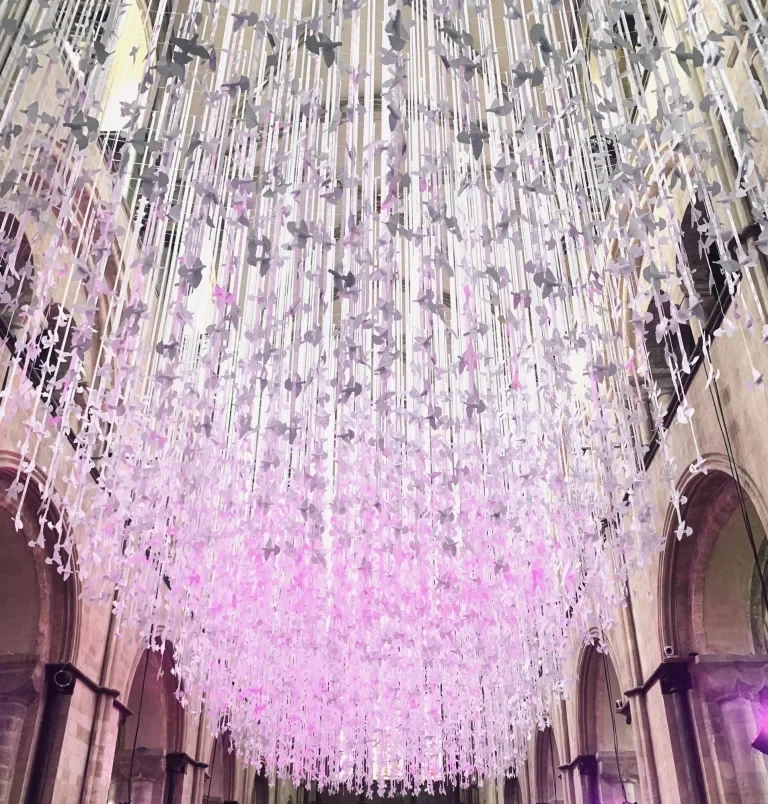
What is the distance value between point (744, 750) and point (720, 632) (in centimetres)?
121

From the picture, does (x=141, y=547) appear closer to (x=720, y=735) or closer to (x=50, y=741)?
(x=50, y=741)

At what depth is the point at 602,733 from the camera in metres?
12.8

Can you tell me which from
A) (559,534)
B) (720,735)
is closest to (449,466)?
(559,534)

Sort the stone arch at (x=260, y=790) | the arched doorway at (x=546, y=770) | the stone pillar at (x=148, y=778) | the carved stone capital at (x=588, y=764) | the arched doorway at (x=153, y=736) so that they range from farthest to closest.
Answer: the stone arch at (x=260, y=790) < the arched doorway at (x=546, y=770) < the stone pillar at (x=148, y=778) < the arched doorway at (x=153, y=736) < the carved stone capital at (x=588, y=764)

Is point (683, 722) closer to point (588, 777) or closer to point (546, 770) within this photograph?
point (588, 777)

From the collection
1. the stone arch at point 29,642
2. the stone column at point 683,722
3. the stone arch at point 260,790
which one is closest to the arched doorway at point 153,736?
the stone arch at point 29,642

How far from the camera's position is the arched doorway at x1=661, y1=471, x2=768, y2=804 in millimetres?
7977

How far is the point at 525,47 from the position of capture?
12.8 ft

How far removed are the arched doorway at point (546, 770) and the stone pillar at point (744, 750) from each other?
869cm

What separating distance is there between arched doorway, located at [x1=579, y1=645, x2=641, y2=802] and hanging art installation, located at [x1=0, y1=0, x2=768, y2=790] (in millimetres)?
2037

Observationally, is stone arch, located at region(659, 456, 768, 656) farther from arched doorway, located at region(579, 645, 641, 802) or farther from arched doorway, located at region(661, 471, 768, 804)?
arched doorway, located at region(579, 645, 641, 802)

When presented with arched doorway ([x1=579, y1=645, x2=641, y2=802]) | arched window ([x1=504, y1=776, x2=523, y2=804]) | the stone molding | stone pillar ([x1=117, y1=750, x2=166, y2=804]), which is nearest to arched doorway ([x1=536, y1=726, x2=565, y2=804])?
arched window ([x1=504, y1=776, x2=523, y2=804])

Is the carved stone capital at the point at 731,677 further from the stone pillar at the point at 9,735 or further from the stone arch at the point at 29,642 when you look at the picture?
the stone pillar at the point at 9,735

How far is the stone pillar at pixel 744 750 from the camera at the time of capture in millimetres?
7793
